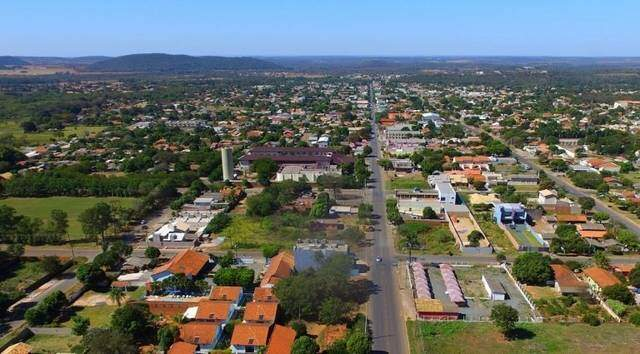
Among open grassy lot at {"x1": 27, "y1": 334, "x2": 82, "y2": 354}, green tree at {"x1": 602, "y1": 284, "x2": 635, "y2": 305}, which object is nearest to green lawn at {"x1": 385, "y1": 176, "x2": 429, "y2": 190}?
green tree at {"x1": 602, "y1": 284, "x2": 635, "y2": 305}

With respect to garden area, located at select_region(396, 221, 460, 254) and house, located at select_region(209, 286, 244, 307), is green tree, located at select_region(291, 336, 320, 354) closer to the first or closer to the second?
house, located at select_region(209, 286, 244, 307)

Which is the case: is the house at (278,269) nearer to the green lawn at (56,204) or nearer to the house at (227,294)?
the house at (227,294)

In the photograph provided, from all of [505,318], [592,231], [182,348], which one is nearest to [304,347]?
[182,348]

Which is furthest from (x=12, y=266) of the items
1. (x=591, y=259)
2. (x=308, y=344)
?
(x=591, y=259)

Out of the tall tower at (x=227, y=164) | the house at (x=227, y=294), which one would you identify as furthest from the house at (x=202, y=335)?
the tall tower at (x=227, y=164)

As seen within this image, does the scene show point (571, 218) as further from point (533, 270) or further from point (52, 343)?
point (52, 343)

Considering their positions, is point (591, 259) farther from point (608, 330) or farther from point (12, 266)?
point (12, 266)
